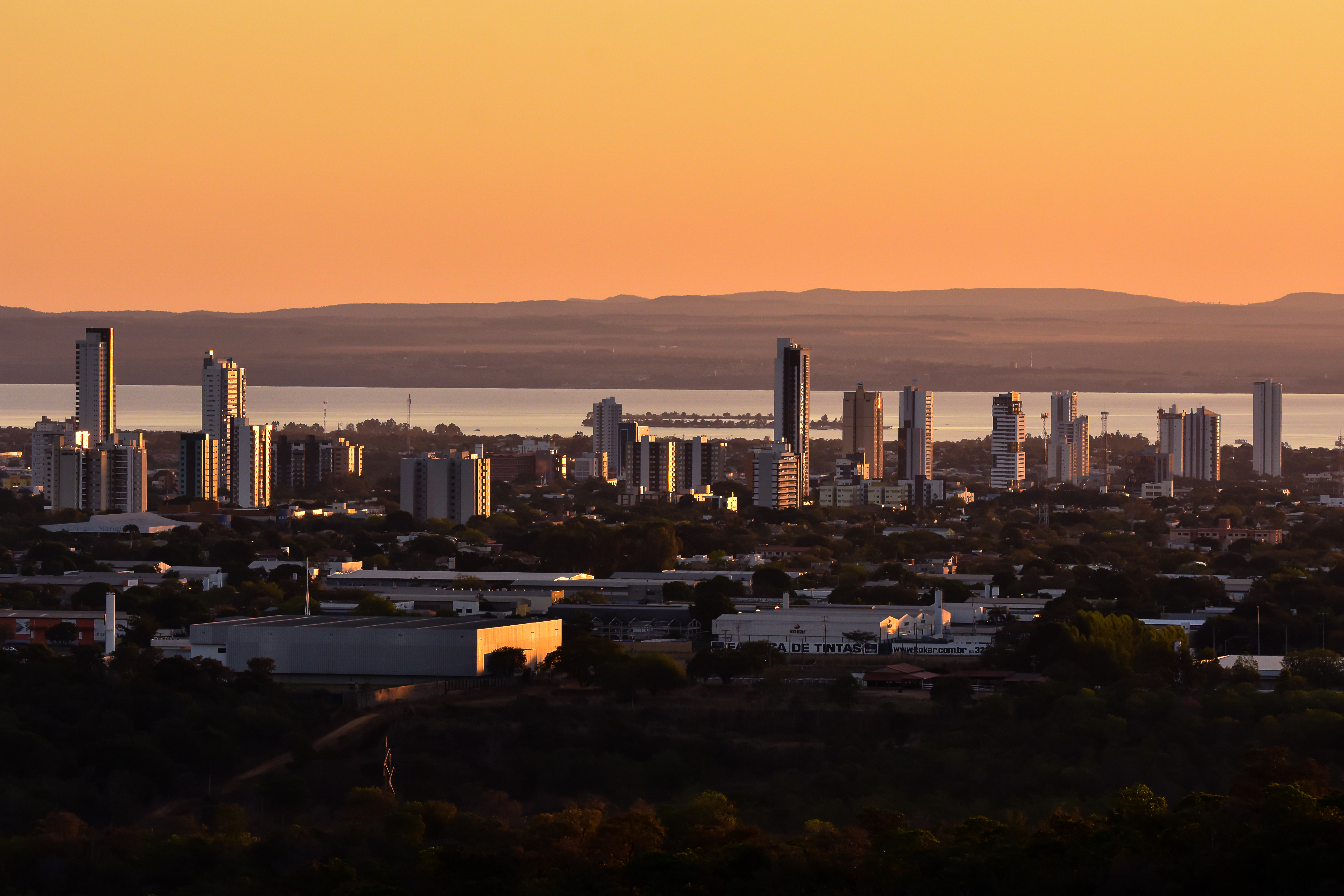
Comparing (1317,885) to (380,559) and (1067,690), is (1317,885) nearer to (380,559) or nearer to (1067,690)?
(1067,690)

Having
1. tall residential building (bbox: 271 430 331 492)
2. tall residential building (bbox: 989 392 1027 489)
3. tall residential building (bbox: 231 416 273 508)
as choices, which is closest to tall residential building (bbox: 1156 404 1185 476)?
tall residential building (bbox: 989 392 1027 489)

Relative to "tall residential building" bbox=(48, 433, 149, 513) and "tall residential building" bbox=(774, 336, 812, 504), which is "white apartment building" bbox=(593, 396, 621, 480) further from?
"tall residential building" bbox=(48, 433, 149, 513)

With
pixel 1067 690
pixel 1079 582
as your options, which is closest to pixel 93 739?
pixel 1067 690

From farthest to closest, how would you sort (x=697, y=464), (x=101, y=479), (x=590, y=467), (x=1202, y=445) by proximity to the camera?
(x=1202, y=445) → (x=590, y=467) → (x=697, y=464) → (x=101, y=479)

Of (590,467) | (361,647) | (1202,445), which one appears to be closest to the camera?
(361,647)

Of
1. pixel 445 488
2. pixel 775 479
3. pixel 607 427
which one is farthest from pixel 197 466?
pixel 607 427

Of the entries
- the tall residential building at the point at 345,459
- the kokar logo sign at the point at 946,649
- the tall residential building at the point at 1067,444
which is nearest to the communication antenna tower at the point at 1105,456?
the tall residential building at the point at 1067,444

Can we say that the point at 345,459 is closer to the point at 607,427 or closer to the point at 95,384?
the point at 95,384
